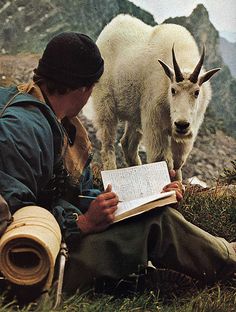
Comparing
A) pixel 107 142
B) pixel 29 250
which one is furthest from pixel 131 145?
pixel 29 250

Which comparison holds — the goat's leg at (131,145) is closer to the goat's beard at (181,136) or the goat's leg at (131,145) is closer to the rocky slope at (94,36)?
the rocky slope at (94,36)

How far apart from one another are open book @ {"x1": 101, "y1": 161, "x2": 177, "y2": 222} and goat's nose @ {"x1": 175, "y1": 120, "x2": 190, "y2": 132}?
3.31 m

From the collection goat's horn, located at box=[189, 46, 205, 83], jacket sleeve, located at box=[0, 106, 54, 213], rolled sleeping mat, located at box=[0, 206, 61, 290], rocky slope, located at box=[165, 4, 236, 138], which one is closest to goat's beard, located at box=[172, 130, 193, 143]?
goat's horn, located at box=[189, 46, 205, 83]

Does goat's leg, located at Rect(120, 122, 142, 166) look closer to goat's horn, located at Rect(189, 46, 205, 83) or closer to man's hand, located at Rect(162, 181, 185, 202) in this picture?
goat's horn, located at Rect(189, 46, 205, 83)

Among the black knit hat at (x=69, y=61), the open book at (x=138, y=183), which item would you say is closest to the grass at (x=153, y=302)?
the open book at (x=138, y=183)

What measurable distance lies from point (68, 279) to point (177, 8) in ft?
24.7

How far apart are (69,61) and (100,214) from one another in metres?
0.75

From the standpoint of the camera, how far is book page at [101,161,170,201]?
162 inches

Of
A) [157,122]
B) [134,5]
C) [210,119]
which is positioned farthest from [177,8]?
[157,122]

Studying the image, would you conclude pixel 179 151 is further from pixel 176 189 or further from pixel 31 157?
pixel 31 157

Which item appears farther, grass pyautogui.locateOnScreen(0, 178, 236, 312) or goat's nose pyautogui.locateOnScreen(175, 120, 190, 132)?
goat's nose pyautogui.locateOnScreen(175, 120, 190, 132)

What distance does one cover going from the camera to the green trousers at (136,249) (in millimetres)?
3791

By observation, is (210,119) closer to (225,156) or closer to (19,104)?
(225,156)

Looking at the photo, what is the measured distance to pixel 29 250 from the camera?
125 inches
